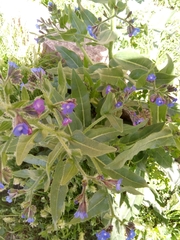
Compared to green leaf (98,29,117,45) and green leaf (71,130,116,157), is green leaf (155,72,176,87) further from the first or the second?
green leaf (71,130,116,157)

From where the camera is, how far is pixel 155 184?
6.84ft

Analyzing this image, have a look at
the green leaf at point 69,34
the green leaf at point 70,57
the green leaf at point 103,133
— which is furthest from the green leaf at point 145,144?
the green leaf at point 70,57

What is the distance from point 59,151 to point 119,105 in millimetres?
336

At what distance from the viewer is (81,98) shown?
1.50 metres

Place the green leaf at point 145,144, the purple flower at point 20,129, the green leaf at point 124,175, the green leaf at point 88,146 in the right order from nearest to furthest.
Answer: the purple flower at point 20,129 → the green leaf at point 88,146 → the green leaf at point 145,144 → the green leaf at point 124,175

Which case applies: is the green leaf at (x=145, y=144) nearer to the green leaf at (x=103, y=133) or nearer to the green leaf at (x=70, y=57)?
the green leaf at (x=103, y=133)

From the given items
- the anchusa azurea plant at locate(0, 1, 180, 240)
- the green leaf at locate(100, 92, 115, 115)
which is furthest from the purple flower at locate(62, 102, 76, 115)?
the green leaf at locate(100, 92, 115, 115)

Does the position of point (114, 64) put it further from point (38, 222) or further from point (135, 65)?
point (38, 222)

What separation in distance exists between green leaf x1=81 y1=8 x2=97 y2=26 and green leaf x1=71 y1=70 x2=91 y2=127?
0.44m

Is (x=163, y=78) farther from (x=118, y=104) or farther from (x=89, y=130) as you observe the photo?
(x=89, y=130)

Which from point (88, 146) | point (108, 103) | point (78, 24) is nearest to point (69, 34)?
point (78, 24)

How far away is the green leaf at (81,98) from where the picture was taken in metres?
1.45

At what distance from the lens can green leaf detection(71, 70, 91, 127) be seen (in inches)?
57.1

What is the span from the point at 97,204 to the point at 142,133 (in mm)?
394
